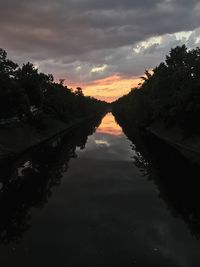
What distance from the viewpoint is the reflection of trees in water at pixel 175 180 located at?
23.9 metres

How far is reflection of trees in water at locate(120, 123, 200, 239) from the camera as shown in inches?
941

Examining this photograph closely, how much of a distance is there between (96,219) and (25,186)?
10983mm

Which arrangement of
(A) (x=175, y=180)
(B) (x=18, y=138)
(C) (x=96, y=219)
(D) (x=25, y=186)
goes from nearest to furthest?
(C) (x=96, y=219) → (D) (x=25, y=186) → (A) (x=175, y=180) → (B) (x=18, y=138)

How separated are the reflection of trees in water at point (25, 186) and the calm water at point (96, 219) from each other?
0.05 m

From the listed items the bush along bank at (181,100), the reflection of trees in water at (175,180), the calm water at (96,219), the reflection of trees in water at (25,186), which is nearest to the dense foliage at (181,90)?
the bush along bank at (181,100)

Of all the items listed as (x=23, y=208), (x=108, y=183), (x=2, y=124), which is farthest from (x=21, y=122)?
(x=23, y=208)

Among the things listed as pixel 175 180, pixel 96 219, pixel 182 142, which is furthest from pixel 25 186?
pixel 182 142

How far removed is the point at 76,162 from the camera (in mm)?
49094

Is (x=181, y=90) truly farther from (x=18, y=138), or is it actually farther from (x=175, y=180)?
(x=175, y=180)

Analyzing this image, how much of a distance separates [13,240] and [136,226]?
5.90 meters

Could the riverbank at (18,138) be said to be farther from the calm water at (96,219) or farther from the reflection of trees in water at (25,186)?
the calm water at (96,219)

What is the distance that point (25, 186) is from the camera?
32.3 m

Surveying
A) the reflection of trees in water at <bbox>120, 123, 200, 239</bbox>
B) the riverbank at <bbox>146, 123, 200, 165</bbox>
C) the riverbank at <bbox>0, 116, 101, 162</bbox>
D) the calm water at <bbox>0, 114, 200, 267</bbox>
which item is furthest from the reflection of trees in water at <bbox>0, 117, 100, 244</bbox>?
the riverbank at <bbox>146, 123, 200, 165</bbox>

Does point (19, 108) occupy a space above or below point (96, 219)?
above
